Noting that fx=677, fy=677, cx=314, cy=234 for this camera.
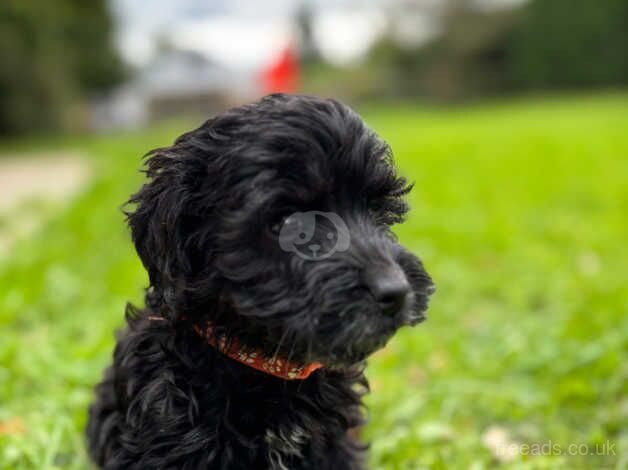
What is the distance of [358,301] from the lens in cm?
210

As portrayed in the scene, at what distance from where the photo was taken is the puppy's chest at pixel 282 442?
2.45 metres

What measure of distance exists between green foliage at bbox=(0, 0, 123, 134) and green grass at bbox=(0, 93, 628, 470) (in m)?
15.5

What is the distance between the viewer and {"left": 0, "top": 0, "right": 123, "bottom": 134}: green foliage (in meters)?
23.0

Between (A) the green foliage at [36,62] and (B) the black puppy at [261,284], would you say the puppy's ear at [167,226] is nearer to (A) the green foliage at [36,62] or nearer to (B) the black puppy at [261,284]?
(B) the black puppy at [261,284]

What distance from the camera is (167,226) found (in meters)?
2.28

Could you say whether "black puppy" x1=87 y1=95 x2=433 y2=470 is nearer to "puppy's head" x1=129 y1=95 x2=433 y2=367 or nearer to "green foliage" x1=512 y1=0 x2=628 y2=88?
"puppy's head" x1=129 y1=95 x2=433 y2=367

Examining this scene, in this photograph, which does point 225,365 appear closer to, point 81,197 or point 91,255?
point 91,255

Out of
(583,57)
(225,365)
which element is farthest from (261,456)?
(583,57)

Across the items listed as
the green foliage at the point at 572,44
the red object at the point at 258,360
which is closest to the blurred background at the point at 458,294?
the red object at the point at 258,360

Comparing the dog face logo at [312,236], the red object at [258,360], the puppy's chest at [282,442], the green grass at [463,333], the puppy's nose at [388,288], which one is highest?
the green grass at [463,333]

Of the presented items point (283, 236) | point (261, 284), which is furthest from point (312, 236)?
point (261, 284)

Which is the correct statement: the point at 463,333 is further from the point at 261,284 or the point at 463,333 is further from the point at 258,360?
the point at 261,284

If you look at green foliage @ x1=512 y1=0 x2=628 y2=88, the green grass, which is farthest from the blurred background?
green foliage @ x1=512 y1=0 x2=628 y2=88

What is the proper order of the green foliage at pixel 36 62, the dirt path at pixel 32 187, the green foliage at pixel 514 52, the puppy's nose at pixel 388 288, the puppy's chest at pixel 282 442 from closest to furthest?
the puppy's nose at pixel 388 288, the puppy's chest at pixel 282 442, the dirt path at pixel 32 187, the green foliage at pixel 36 62, the green foliage at pixel 514 52
